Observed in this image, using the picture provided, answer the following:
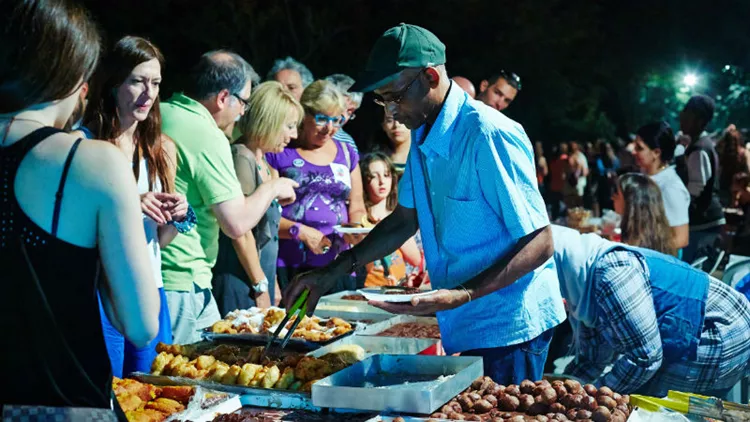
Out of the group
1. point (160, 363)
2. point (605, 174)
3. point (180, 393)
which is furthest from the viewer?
point (605, 174)

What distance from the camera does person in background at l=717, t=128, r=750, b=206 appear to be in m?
10.3

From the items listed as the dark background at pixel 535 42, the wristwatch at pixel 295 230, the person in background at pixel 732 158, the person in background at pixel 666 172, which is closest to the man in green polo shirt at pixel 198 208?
the wristwatch at pixel 295 230

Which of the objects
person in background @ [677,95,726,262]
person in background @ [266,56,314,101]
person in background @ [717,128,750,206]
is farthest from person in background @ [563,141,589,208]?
person in background @ [266,56,314,101]

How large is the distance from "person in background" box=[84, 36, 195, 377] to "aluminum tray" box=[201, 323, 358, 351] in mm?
184

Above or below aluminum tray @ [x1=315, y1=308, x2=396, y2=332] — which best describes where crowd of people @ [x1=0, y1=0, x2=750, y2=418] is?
above

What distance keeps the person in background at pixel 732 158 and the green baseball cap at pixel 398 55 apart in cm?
850

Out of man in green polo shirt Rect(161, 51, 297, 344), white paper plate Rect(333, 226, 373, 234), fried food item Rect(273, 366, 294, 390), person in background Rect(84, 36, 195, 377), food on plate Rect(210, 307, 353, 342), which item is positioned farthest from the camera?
white paper plate Rect(333, 226, 373, 234)

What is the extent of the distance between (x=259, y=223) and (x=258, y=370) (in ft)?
6.24

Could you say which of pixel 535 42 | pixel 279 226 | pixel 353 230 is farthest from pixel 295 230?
pixel 535 42

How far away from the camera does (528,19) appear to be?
73.6 feet

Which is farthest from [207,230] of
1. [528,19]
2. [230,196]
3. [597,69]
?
[597,69]

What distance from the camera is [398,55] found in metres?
2.68

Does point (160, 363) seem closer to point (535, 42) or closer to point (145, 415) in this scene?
point (145, 415)

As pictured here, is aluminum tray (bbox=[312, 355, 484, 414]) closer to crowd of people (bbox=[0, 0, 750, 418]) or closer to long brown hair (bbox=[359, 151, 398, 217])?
crowd of people (bbox=[0, 0, 750, 418])
